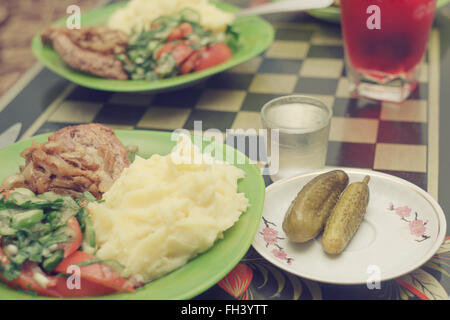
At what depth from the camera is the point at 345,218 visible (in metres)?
1.95

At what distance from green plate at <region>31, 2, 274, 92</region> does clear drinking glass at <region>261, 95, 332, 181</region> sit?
0.65 metres

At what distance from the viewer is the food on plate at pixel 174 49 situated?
3191 millimetres

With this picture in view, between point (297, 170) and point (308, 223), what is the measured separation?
627 mm

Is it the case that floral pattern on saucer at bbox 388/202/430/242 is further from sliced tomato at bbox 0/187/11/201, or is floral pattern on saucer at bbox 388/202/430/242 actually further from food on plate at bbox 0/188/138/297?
sliced tomato at bbox 0/187/11/201

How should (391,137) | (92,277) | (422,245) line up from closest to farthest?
(92,277)
(422,245)
(391,137)

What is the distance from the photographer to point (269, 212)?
217cm

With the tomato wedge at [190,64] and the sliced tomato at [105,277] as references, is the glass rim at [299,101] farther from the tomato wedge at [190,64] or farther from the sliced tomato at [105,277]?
the sliced tomato at [105,277]

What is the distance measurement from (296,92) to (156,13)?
1.14m

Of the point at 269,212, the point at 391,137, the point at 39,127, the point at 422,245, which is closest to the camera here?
the point at 422,245

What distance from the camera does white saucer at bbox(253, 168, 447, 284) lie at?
5.99 feet

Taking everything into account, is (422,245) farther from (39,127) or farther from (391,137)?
(39,127)

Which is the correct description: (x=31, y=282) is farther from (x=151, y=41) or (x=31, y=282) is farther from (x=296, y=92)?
(x=296, y=92)

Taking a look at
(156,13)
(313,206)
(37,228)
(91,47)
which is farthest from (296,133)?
(156,13)

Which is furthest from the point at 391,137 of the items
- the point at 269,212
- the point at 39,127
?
the point at 39,127
